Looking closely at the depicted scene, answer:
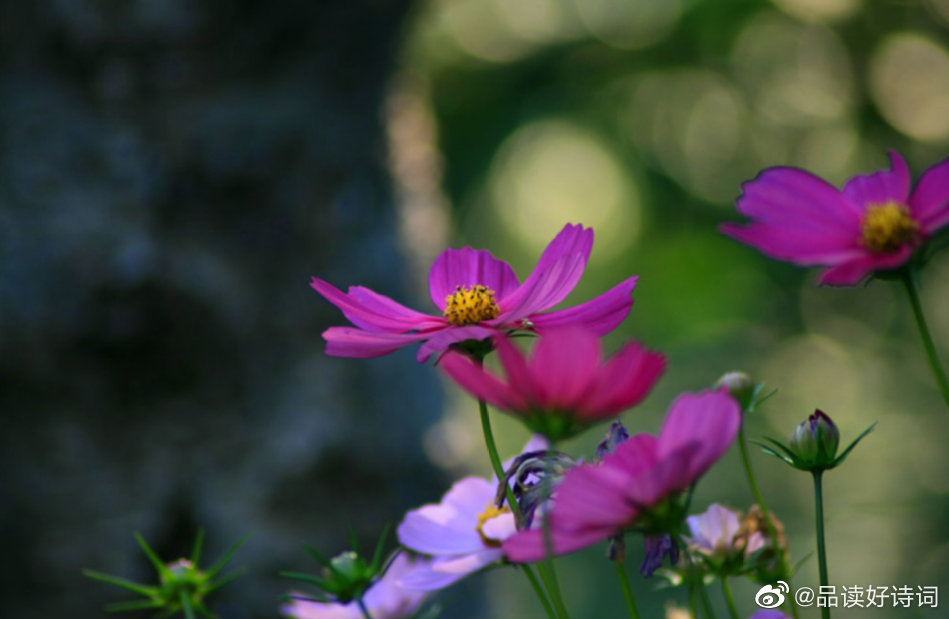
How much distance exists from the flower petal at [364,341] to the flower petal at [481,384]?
0.22 ft

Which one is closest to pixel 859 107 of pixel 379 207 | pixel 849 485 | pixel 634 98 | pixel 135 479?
pixel 634 98

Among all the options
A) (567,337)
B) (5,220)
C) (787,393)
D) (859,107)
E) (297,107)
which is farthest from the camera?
(787,393)

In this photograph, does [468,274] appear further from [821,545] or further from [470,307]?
[821,545]

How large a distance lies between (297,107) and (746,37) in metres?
4.18

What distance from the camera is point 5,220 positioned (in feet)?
4.29

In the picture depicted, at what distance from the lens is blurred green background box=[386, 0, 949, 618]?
182 inches

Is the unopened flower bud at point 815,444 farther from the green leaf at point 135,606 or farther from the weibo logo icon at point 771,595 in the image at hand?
the green leaf at point 135,606

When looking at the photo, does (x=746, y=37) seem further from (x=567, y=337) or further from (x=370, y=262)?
(x=567, y=337)

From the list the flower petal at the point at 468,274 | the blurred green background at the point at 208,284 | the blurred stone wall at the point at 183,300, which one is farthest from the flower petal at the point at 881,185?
the blurred stone wall at the point at 183,300

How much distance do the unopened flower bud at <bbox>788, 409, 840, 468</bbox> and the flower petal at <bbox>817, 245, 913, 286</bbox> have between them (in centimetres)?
4

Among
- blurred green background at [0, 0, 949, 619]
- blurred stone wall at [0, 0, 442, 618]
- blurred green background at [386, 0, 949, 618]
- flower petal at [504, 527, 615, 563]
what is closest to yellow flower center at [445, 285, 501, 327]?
flower petal at [504, 527, 615, 563]

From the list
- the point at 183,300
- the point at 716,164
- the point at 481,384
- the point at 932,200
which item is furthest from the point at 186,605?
the point at 716,164

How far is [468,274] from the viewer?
0.33m

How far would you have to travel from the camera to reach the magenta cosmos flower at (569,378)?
179 millimetres
